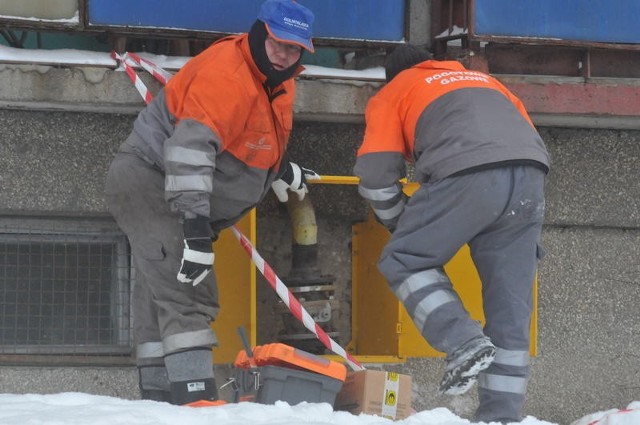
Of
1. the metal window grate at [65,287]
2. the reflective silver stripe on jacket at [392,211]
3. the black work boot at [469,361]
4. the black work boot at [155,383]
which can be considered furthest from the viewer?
the metal window grate at [65,287]

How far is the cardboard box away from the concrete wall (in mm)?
1039

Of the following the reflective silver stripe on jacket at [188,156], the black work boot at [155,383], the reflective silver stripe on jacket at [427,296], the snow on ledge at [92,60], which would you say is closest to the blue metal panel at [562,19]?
the snow on ledge at [92,60]

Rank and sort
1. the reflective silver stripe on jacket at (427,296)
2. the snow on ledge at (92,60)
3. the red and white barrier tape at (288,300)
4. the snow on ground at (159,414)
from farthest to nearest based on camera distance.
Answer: the snow on ledge at (92,60) < the red and white barrier tape at (288,300) < the reflective silver stripe on jacket at (427,296) < the snow on ground at (159,414)

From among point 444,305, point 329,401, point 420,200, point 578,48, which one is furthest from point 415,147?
point 578,48

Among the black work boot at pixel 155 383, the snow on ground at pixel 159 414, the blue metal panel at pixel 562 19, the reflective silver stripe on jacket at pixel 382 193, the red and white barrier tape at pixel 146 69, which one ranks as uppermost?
the blue metal panel at pixel 562 19

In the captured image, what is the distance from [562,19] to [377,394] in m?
2.45

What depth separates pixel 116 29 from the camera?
6.44 m

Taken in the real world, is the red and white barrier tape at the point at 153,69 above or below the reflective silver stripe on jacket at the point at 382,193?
above

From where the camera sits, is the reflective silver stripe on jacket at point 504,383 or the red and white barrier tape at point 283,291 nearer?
the reflective silver stripe on jacket at point 504,383

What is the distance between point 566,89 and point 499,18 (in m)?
0.52

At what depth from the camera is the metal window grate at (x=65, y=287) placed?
6.66 m

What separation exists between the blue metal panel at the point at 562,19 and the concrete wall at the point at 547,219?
0.58 meters

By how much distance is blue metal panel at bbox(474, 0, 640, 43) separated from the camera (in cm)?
669

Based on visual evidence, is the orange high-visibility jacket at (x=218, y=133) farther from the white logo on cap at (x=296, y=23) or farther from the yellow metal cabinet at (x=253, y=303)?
the yellow metal cabinet at (x=253, y=303)
